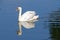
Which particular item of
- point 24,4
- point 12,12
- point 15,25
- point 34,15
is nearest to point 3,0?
point 24,4

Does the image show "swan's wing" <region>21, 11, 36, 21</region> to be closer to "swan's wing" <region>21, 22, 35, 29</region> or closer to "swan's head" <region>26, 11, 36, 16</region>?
"swan's head" <region>26, 11, 36, 16</region>

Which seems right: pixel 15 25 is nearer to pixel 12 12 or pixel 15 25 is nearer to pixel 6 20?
pixel 6 20

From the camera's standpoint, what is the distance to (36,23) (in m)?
5.87

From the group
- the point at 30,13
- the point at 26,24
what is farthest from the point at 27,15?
the point at 26,24

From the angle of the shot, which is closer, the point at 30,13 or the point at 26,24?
the point at 26,24

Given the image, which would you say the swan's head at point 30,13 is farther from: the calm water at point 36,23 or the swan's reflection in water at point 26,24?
the swan's reflection in water at point 26,24

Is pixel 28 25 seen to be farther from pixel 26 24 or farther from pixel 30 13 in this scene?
pixel 30 13

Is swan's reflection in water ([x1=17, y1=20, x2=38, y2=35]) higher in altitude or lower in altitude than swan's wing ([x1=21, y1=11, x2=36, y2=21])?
lower

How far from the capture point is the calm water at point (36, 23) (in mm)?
5234

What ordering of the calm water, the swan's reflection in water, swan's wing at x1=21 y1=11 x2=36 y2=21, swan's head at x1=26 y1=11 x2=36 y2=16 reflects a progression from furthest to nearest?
swan's head at x1=26 y1=11 x2=36 y2=16 < swan's wing at x1=21 y1=11 x2=36 y2=21 < the swan's reflection in water < the calm water

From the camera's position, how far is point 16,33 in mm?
5402

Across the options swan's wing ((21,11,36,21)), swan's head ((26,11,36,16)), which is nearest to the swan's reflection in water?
swan's wing ((21,11,36,21))

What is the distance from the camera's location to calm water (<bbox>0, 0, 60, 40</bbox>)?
206 inches

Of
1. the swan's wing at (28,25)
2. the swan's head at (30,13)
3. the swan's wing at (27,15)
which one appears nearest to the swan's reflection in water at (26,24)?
the swan's wing at (28,25)
